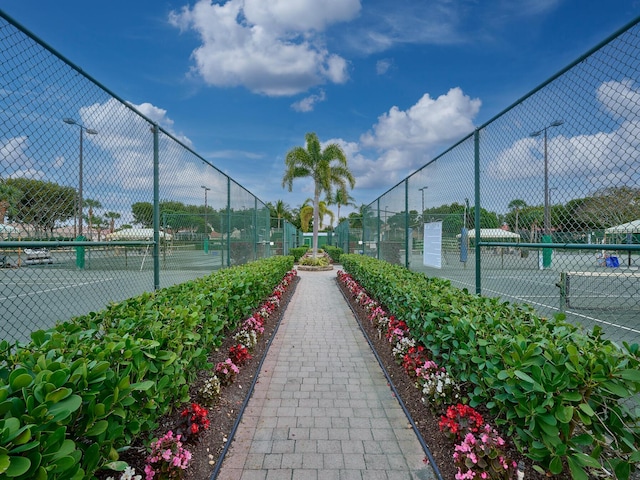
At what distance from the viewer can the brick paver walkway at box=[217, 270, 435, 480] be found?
99.3 inches

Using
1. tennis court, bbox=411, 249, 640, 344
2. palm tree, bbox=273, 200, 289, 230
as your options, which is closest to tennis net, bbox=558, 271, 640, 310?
tennis court, bbox=411, 249, 640, 344

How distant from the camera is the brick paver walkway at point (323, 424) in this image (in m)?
2.52

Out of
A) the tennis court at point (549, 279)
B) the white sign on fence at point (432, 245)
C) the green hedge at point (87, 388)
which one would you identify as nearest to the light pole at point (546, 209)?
the tennis court at point (549, 279)

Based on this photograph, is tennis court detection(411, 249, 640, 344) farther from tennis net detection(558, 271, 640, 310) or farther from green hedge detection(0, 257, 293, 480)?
green hedge detection(0, 257, 293, 480)

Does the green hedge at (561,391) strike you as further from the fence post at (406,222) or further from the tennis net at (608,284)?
the fence post at (406,222)

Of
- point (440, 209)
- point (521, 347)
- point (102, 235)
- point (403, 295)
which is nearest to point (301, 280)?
point (440, 209)

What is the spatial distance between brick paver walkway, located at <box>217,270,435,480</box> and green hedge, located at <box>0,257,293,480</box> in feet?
2.48

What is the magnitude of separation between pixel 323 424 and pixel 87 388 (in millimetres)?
2140

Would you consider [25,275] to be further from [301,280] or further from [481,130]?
[301,280]

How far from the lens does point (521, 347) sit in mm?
1992

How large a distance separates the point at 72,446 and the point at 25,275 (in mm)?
1769

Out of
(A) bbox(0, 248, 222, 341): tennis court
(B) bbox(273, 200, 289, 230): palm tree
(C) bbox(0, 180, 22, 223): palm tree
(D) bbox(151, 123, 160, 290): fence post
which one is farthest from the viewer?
(B) bbox(273, 200, 289, 230): palm tree

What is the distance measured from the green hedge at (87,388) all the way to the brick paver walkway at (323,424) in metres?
0.76

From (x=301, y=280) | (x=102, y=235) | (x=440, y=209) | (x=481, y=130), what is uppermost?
(x=481, y=130)
